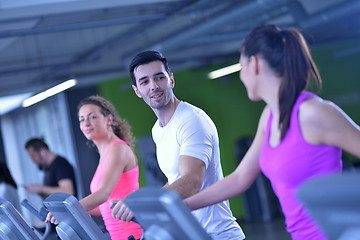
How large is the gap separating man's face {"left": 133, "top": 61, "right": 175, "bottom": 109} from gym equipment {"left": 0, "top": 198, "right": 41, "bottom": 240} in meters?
0.73

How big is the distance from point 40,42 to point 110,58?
2.80m

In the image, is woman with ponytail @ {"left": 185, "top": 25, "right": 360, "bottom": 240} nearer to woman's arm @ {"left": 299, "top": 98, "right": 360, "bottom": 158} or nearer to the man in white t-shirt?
woman's arm @ {"left": 299, "top": 98, "right": 360, "bottom": 158}

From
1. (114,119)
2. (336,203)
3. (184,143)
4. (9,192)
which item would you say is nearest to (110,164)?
(114,119)

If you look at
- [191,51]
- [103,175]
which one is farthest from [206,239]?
[191,51]

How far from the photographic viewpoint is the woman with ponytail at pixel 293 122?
5.96 feet

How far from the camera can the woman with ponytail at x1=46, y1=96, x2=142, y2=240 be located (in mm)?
3389

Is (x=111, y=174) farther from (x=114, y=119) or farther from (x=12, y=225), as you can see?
(x=12, y=225)

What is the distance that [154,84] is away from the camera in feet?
9.73

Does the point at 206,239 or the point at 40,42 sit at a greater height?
the point at 40,42

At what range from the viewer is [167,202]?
1.65 metres

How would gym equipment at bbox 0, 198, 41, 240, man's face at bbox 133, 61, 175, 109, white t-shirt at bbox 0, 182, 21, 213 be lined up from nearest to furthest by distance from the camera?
gym equipment at bbox 0, 198, 41, 240 → man's face at bbox 133, 61, 175, 109 → white t-shirt at bbox 0, 182, 21, 213

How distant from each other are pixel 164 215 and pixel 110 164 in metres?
1.80

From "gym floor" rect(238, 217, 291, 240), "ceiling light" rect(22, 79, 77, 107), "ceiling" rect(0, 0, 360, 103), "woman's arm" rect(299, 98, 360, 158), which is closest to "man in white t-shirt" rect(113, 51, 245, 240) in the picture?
"woman's arm" rect(299, 98, 360, 158)

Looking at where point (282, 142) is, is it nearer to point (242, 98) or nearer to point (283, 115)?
point (283, 115)
